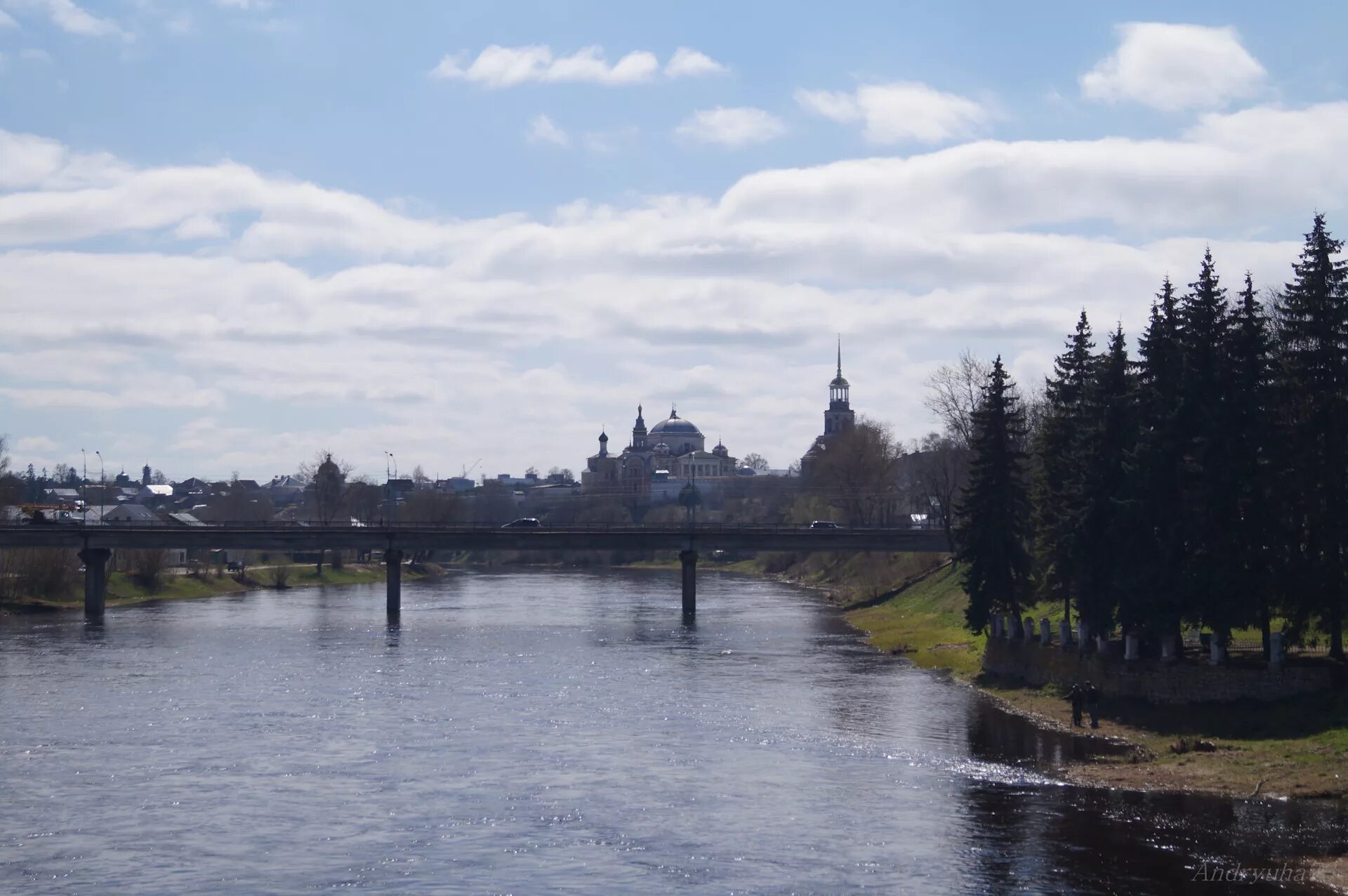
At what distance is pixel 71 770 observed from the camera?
41938 millimetres

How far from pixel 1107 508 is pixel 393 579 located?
214ft

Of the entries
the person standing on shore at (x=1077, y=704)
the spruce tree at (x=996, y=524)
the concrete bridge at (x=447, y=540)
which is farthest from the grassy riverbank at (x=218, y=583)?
the person standing on shore at (x=1077, y=704)

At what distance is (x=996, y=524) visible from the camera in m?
64.6

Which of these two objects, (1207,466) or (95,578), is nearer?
(1207,466)

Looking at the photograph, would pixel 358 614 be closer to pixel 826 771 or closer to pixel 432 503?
pixel 826 771

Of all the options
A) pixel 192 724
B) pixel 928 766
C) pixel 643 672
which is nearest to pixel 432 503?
pixel 643 672

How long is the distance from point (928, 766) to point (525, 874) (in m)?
15.3

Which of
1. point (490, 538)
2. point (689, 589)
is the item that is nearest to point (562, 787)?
point (689, 589)

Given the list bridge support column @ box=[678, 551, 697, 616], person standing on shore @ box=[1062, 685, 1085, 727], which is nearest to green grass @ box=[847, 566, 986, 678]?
bridge support column @ box=[678, 551, 697, 616]

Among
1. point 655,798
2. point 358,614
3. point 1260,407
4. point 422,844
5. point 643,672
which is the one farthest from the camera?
point 358,614

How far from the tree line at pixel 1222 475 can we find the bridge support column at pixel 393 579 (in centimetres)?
6046

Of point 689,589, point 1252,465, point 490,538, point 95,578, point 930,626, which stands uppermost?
point 1252,465

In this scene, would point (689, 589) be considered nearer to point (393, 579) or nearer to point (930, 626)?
point (393, 579)

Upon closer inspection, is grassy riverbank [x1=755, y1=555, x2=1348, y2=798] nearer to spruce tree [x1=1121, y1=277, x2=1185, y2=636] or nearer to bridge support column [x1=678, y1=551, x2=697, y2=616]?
spruce tree [x1=1121, y1=277, x2=1185, y2=636]
